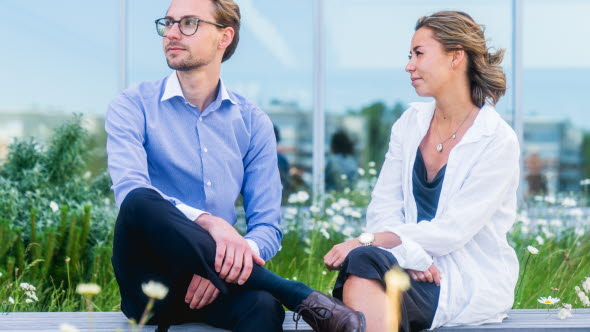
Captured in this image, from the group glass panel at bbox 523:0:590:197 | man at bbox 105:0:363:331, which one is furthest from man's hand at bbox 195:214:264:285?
glass panel at bbox 523:0:590:197

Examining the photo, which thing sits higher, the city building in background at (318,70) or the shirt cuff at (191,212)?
the city building in background at (318,70)

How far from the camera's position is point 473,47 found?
2.64 metres

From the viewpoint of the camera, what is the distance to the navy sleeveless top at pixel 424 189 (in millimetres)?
2619

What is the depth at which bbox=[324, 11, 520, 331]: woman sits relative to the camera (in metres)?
2.39

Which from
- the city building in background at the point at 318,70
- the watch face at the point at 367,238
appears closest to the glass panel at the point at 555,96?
the city building in background at the point at 318,70

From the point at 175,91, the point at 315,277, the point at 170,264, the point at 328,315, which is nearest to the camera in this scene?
the point at 328,315

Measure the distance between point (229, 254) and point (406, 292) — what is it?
575 millimetres

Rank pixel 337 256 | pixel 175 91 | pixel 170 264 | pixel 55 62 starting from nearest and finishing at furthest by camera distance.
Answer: pixel 170 264, pixel 337 256, pixel 175 91, pixel 55 62

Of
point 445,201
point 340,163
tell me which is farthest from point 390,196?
point 340,163

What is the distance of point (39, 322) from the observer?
2.53 m

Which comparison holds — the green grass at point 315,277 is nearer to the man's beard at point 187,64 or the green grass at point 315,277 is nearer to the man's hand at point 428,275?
the man's hand at point 428,275

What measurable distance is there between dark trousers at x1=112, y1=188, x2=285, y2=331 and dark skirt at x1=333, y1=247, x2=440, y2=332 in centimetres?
25

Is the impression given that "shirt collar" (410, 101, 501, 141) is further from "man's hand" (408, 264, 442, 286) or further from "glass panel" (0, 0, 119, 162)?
"glass panel" (0, 0, 119, 162)

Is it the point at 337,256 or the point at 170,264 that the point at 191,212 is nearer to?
the point at 170,264
